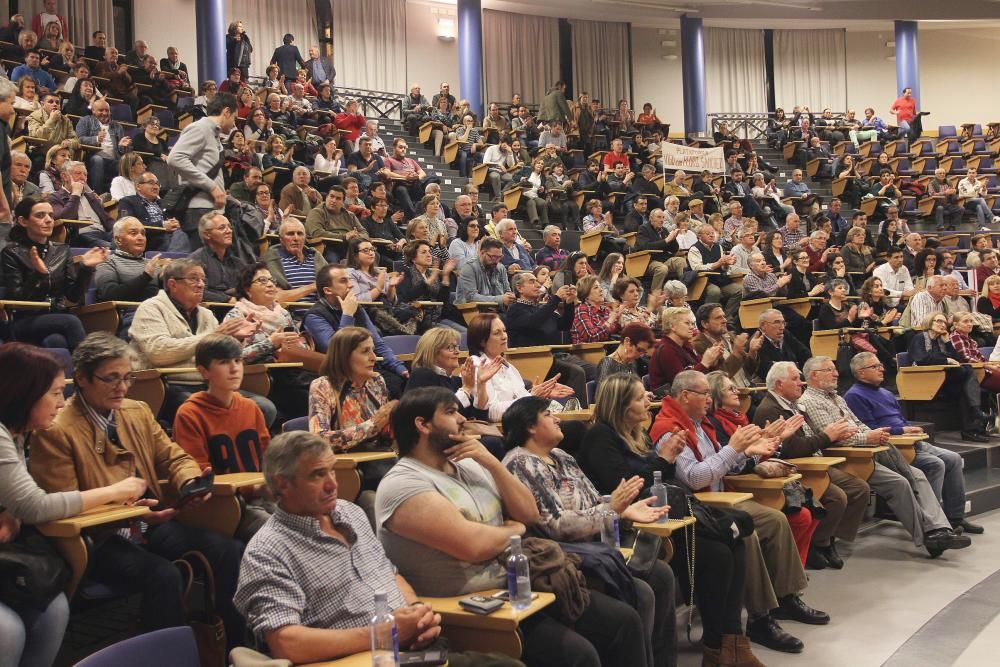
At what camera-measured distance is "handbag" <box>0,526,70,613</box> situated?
2248 millimetres

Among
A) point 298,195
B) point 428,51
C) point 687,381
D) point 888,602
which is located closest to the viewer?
point 687,381

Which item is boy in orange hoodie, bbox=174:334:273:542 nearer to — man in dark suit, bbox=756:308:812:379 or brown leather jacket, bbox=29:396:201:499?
brown leather jacket, bbox=29:396:201:499

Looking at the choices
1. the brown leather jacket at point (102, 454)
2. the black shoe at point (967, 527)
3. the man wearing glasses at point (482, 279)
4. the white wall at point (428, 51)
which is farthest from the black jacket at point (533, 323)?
the white wall at point (428, 51)

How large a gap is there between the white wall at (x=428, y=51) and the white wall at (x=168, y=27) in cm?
386

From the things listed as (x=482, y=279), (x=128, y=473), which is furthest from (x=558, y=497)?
(x=482, y=279)

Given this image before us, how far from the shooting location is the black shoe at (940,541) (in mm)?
4926

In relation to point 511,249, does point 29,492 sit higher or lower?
lower

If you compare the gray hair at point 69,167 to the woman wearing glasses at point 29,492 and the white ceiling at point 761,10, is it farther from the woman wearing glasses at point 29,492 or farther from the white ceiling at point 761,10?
the white ceiling at point 761,10

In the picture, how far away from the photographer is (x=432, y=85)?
16.7 meters

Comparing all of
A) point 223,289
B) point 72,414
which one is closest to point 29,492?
point 72,414

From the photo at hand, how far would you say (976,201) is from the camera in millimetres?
13781

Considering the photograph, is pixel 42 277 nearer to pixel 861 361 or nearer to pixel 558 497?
pixel 558 497

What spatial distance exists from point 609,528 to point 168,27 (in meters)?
12.6

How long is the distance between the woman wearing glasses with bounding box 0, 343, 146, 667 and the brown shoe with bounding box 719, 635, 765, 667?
2.12 metres
